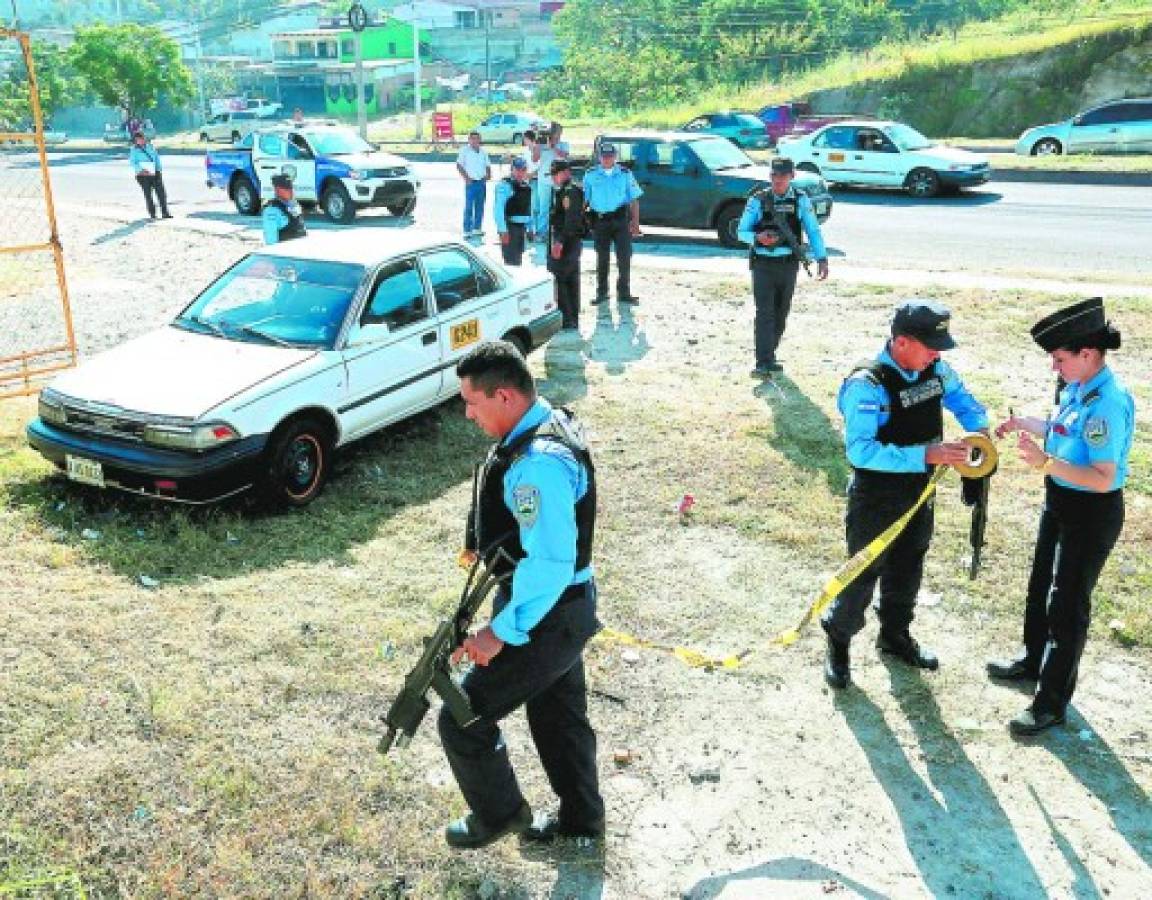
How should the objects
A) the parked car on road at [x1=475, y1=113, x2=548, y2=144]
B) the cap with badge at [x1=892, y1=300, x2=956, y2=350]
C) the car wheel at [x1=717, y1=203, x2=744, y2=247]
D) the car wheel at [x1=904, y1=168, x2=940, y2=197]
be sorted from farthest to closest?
the parked car on road at [x1=475, y1=113, x2=548, y2=144]
the car wheel at [x1=904, y1=168, x2=940, y2=197]
the car wheel at [x1=717, y1=203, x2=744, y2=247]
the cap with badge at [x1=892, y1=300, x2=956, y2=350]

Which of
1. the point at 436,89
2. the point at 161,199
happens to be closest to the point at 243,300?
the point at 161,199

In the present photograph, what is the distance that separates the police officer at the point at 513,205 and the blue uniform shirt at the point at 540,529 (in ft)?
30.9

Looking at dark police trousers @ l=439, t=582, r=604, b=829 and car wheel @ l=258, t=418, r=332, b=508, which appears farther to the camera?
car wheel @ l=258, t=418, r=332, b=508

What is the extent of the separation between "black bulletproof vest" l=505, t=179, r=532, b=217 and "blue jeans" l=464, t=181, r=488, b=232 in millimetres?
4583

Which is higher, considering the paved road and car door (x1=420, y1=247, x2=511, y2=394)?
car door (x1=420, y1=247, x2=511, y2=394)

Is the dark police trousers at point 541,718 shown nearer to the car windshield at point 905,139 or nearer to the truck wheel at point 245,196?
the truck wheel at point 245,196

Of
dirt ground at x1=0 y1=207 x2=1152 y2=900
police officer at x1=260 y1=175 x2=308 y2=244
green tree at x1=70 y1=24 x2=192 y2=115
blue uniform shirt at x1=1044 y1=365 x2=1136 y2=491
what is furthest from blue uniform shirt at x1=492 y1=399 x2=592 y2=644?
green tree at x1=70 y1=24 x2=192 y2=115

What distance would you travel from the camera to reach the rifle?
10.7 ft

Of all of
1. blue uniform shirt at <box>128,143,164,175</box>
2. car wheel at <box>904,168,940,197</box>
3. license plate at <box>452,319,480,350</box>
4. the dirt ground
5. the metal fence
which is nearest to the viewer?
the dirt ground

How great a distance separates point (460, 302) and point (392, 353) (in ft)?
2.98

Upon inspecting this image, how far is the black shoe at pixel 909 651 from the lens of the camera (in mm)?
4797

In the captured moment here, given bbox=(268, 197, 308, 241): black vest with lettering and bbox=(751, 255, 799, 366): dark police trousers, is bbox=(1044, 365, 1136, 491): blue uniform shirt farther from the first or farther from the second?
bbox=(268, 197, 308, 241): black vest with lettering

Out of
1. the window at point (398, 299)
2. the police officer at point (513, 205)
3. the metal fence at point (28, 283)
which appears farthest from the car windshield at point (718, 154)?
the window at point (398, 299)

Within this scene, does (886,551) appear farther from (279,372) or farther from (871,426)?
(279,372)
